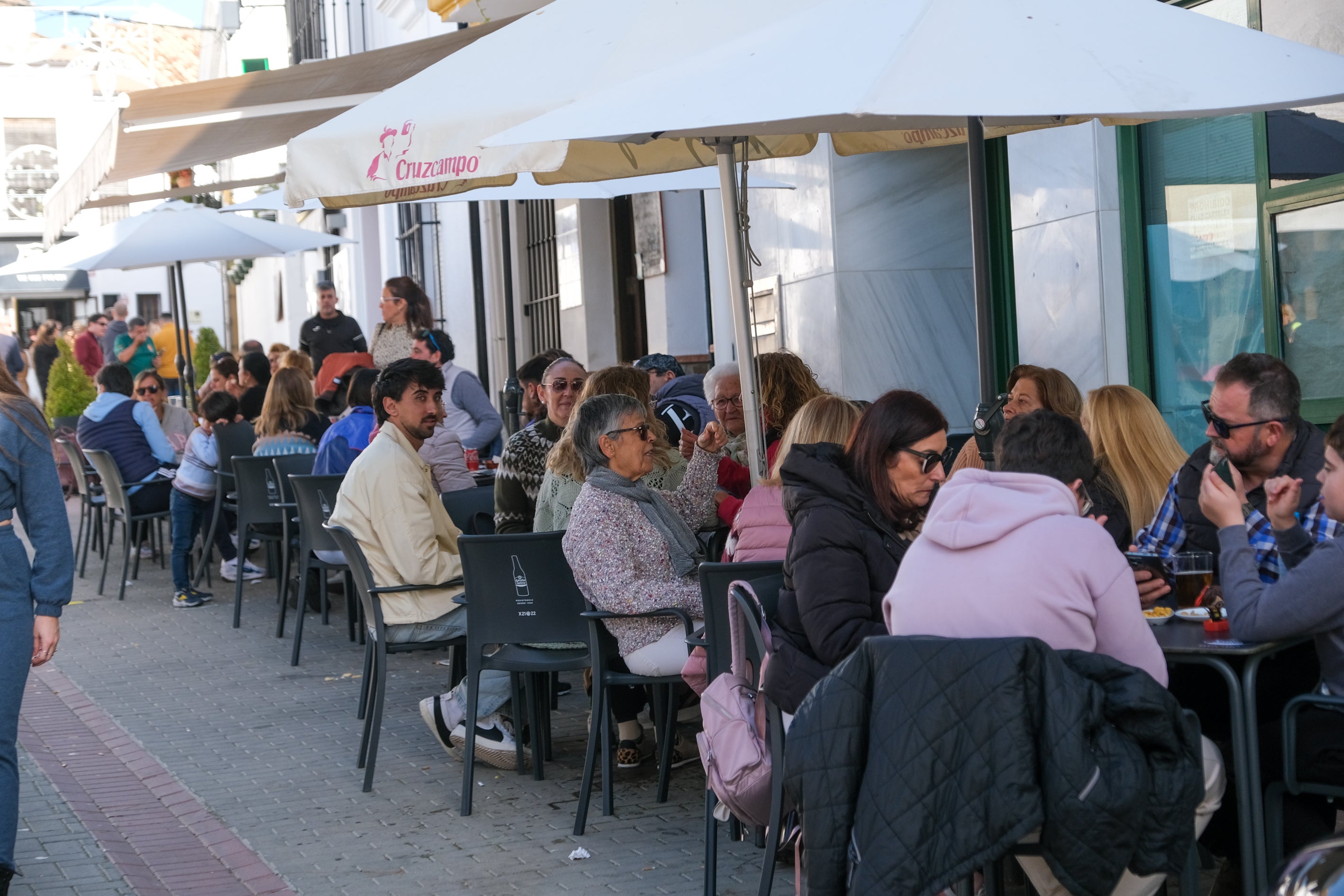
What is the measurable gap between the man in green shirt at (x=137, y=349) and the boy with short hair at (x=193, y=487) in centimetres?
809

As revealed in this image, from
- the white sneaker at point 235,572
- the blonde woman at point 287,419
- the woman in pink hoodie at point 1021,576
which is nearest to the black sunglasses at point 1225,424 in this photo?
the woman in pink hoodie at point 1021,576

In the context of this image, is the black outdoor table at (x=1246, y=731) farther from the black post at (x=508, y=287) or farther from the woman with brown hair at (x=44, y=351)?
the woman with brown hair at (x=44, y=351)

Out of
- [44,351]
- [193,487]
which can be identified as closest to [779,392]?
[193,487]

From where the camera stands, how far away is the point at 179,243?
488 inches

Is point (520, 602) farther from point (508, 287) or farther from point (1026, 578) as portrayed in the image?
point (508, 287)

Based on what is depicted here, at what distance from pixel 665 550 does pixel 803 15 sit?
183 cm

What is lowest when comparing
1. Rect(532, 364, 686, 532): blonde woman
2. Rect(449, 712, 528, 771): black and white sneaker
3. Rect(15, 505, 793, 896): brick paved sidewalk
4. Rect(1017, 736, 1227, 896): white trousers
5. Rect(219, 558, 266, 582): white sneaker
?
Rect(15, 505, 793, 896): brick paved sidewalk

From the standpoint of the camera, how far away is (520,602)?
529 cm

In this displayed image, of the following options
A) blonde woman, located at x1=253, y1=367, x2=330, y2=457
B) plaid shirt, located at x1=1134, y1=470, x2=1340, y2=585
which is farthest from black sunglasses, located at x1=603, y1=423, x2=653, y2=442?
blonde woman, located at x1=253, y1=367, x2=330, y2=457

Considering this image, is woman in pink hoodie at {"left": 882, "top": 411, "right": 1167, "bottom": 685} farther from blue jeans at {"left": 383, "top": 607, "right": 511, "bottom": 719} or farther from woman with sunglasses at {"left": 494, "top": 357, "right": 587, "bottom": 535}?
woman with sunglasses at {"left": 494, "top": 357, "right": 587, "bottom": 535}

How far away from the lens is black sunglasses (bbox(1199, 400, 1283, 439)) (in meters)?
4.37

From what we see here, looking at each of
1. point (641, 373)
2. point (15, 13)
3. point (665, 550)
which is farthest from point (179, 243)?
point (15, 13)

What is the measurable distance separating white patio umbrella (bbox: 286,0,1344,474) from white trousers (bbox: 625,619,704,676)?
2.23ft

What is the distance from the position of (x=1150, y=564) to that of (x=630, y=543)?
1714mm
